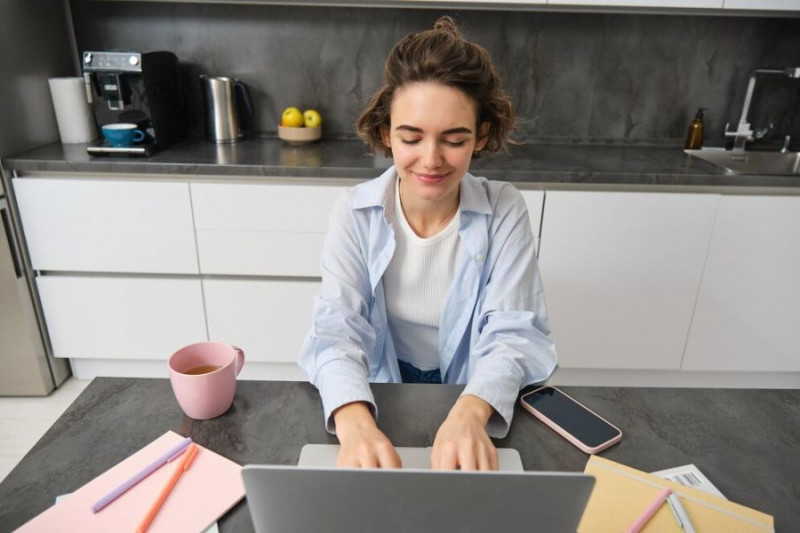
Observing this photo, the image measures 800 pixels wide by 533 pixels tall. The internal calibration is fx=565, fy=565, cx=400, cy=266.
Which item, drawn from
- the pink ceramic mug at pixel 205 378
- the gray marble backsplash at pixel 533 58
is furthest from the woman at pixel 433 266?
the gray marble backsplash at pixel 533 58

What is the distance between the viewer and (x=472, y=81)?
1012 millimetres

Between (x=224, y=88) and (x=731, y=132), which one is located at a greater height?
(x=224, y=88)

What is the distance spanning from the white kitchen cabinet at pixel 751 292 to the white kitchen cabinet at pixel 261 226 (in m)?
1.36

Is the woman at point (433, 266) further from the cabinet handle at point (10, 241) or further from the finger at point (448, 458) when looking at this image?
the cabinet handle at point (10, 241)

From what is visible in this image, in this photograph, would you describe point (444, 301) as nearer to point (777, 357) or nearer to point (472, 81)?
point (472, 81)

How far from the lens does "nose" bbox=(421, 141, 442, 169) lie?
0.98 meters

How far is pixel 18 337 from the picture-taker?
2039 mm

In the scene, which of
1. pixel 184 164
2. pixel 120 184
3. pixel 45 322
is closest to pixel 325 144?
pixel 184 164

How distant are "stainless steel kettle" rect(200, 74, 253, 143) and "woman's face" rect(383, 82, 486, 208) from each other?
54.6 inches

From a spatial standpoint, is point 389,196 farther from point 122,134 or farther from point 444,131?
point 122,134

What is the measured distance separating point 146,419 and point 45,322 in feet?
5.41

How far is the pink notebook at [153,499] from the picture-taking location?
601mm

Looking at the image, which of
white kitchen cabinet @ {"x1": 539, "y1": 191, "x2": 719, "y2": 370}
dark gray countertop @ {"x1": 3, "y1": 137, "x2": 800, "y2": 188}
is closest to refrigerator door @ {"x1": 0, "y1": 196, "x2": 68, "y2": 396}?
dark gray countertop @ {"x1": 3, "y1": 137, "x2": 800, "y2": 188}

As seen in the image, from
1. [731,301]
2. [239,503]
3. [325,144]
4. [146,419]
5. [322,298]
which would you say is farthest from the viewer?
[325,144]
